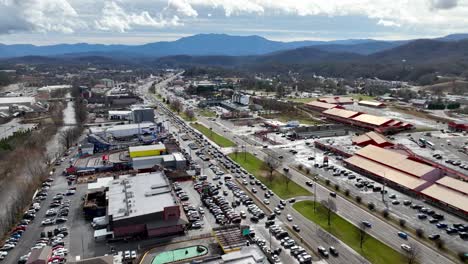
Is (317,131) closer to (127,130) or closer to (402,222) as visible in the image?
(127,130)

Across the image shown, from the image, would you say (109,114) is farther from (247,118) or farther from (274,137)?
(274,137)

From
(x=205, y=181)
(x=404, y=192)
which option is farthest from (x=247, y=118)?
(x=404, y=192)

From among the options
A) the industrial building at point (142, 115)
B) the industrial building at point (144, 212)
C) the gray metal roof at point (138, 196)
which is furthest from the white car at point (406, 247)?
the industrial building at point (142, 115)

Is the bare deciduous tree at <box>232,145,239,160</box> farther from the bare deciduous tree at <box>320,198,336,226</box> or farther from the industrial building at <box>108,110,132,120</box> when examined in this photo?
the industrial building at <box>108,110,132,120</box>

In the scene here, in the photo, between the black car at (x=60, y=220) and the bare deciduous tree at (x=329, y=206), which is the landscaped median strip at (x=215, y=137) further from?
the black car at (x=60, y=220)

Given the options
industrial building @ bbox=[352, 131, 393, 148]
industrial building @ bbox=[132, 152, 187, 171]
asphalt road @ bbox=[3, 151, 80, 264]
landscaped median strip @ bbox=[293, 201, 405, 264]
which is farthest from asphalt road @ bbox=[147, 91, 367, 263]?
industrial building @ bbox=[352, 131, 393, 148]

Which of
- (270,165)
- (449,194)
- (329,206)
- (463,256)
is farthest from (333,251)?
(270,165)

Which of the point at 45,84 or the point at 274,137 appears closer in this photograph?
the point at 274,137
